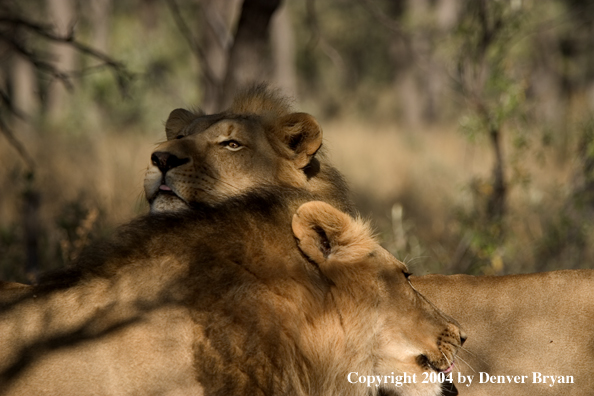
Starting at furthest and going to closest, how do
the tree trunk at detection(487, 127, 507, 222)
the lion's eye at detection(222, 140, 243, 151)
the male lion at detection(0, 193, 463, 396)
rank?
1. the tree trunk at detection(487, 127, 507, 222)
2. the lion's eye at detection(222, 140, 243, 151)
3. the male lion at detection(0, 193, 463, 396)

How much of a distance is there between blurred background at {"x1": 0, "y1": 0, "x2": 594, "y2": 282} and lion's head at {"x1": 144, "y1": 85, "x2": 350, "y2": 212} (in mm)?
736

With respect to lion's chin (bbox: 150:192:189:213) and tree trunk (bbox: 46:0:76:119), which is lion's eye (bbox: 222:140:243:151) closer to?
lion's chin (bbox: 150:192:189:213)

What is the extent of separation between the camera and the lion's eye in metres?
3.69

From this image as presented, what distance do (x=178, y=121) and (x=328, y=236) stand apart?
1.87 metres

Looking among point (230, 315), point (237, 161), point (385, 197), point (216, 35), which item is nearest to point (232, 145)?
point (237, 161)

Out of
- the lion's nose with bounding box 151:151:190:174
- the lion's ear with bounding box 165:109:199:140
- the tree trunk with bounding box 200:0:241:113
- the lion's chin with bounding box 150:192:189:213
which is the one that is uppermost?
the tree trunk with bounding box 200:0:241:113

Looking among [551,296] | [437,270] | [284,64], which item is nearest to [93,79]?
[284,64]

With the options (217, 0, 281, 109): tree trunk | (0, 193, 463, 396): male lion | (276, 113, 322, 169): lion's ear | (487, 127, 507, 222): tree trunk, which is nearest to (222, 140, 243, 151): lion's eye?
(276, 113, 322, 169): lion's ear

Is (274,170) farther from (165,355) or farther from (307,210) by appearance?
(165,355)

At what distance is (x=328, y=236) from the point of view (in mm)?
2516

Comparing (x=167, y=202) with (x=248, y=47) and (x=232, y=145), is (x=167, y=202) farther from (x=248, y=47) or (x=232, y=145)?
(x=248, y=47)

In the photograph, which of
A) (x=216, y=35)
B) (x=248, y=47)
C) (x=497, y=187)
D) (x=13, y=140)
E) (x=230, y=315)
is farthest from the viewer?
(x=216, y=35)

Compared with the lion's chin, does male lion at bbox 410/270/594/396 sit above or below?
below

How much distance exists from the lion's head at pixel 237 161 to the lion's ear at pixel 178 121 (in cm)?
4
